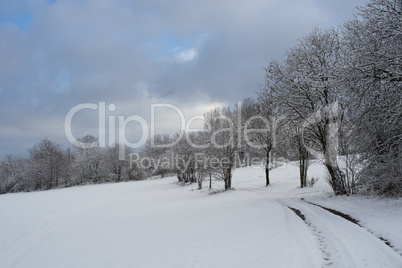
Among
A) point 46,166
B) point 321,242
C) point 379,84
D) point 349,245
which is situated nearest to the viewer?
point 349,245

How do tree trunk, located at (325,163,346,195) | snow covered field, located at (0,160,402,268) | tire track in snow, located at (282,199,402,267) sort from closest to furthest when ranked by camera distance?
1. tire track in snow, located at (282,199,402,267)
2. snow covered field, located at (0,160,402,268)
3. tree trunk, located at (325,163,346,195)

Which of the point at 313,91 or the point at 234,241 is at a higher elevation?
the point at 313,91

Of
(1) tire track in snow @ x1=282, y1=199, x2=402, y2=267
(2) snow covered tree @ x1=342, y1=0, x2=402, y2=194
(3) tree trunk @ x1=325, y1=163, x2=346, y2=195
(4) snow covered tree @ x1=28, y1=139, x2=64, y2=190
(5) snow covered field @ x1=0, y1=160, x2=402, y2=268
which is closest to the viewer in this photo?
(1) tire track in snow @ x1=282, y1=199, x2=402, y2=267

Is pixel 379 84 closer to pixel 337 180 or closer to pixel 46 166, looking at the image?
pixel 337 180

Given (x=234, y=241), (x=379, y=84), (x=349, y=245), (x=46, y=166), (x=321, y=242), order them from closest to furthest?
(x=349, y=245), (x=321, y=242), (x=234, y=241), (x=379, y=84), (x=46, y=166)

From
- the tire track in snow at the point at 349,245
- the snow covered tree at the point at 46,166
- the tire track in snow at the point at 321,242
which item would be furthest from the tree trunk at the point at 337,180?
the snow covered tree at the point at 46,166

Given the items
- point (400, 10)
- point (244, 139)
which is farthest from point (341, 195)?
point (244, 139)

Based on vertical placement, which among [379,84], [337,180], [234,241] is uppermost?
[379,84]

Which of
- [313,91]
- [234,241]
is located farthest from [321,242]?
[313,91]

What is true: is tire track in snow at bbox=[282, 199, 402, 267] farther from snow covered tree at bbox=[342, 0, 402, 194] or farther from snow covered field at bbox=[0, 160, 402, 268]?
snow covered tree at bbox=[342, 0, 402, 194]

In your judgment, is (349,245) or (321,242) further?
(321,242)

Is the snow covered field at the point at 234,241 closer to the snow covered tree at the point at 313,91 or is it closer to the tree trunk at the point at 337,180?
the tree trunk at the point at 337,180

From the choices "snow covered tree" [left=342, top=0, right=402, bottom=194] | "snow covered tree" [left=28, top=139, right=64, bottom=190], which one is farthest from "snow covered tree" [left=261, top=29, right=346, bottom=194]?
"snow covered tree" [left=28, top=139, right=64, bottom=190]

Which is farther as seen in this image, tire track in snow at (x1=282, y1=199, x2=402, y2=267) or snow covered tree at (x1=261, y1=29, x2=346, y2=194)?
snow covered tree at (x1=261, y1=29, x2=346, y2=194)
